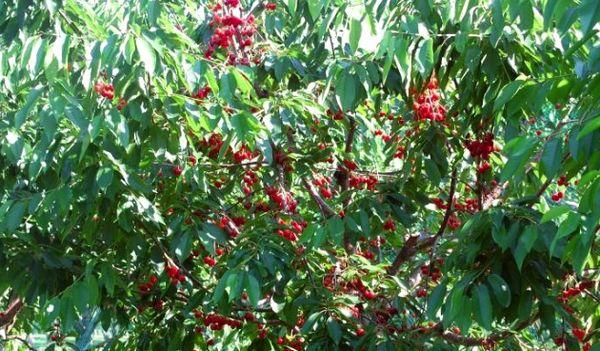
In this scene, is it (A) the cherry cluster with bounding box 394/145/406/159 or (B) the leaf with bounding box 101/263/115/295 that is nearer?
(B) the leaf with bounding box 101/263/115/295

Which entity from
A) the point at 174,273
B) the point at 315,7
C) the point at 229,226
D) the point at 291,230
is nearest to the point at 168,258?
the point at 174,273

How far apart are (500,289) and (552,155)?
0.64 meters

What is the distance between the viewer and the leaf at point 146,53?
244 cm

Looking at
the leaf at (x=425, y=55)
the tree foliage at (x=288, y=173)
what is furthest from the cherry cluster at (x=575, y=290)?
the leaf at (x=425, y=55)

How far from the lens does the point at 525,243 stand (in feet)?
7.64

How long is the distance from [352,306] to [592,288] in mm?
807

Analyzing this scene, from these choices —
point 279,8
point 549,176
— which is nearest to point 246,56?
point 279,8

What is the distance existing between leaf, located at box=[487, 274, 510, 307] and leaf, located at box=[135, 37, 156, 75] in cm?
109

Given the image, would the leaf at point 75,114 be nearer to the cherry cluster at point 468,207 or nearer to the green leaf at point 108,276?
the green leaf at point 108,276

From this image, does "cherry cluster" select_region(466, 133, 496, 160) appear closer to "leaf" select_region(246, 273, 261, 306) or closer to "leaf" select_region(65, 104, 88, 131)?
"leaf" select_region(246, 273, 261, 306)

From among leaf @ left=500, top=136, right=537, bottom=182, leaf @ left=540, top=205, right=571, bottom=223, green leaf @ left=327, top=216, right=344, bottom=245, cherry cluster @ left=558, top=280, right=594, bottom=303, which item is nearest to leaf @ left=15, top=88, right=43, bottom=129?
green leaf @ left=327, top=216, right=344, bottom=245

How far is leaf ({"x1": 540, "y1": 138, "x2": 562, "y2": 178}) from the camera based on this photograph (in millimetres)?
1915

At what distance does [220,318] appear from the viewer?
10.7ft

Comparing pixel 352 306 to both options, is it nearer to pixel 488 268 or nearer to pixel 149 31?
pixel 488 268
